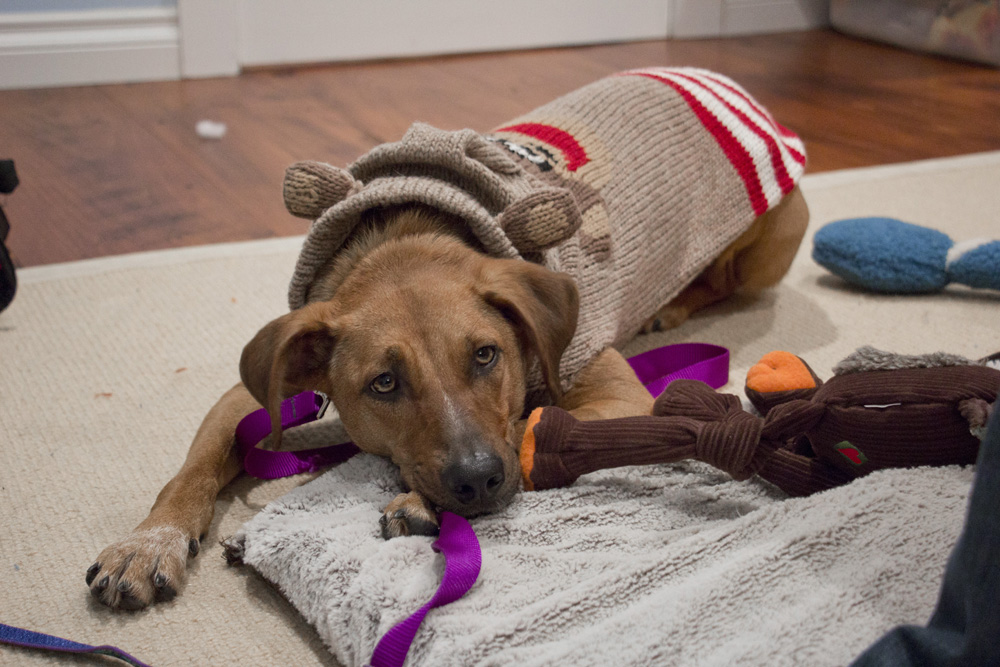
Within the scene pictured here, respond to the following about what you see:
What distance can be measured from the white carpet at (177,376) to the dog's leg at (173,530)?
0.13 ft

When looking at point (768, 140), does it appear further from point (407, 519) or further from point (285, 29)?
point (285, 29)

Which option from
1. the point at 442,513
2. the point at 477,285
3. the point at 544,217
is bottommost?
the point at 442,513

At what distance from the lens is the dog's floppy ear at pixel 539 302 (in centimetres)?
194

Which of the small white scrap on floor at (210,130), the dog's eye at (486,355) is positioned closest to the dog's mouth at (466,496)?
the dog's eye at (486,355)

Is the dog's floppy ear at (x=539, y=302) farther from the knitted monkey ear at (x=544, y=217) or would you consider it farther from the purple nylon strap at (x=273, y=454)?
the purple nylon strap at (x=273, y=454)

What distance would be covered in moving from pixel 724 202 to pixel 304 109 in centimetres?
322

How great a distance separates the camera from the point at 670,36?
7.18m

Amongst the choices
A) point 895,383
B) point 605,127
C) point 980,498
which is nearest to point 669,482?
point 895,383

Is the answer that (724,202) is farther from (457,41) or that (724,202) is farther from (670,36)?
(670,36)

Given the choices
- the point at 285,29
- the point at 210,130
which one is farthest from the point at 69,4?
the point at 210,130

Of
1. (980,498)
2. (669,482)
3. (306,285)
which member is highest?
(980,498)

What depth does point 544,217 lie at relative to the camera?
6.68ft

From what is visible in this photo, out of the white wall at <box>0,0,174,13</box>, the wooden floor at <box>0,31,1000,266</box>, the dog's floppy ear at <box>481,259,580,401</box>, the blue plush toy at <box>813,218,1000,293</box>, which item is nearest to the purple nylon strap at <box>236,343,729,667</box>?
the dog's floppy ear at <box>481,259,580,401</box>

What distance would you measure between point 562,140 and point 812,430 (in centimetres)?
102
